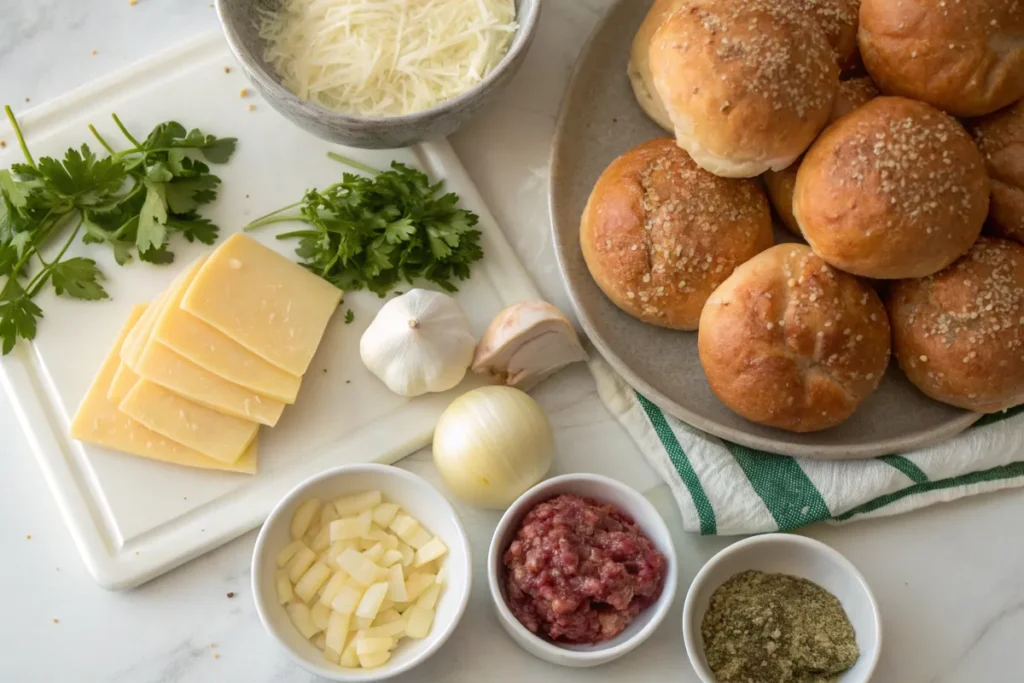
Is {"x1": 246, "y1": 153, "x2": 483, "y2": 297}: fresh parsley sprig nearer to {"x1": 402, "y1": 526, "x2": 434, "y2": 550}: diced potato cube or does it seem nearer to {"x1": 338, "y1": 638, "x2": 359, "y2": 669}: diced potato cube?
{"x1": 402, "y1": 526, "x2": 434, "y2": 550}: diced potato cube

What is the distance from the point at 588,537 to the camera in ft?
5.48

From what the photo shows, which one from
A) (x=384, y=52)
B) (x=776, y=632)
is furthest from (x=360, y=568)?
(x=384, y=52)

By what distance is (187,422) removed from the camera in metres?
1.79

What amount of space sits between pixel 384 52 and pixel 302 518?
949mm

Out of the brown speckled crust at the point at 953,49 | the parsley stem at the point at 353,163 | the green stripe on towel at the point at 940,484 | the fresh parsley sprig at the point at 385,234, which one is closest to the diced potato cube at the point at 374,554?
the fresh parsley sprig at the point at 385,234

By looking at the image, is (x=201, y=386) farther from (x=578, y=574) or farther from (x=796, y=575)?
(x=796, y=575)

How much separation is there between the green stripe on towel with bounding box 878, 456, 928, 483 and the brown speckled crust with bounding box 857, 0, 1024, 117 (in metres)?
0.68

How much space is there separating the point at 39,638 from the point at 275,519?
535 millimetres

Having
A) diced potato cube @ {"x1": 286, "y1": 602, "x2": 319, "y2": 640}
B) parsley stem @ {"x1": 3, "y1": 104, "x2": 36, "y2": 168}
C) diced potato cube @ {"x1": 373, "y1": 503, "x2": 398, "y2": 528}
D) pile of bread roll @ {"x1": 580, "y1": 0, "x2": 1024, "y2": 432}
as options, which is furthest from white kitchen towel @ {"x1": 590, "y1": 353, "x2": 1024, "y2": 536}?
parsley stem @ {"x1": 3, "y1": 104, "x2": 36, "y2": 168}

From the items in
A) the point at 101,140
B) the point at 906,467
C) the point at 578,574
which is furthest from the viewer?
the point at 101,140

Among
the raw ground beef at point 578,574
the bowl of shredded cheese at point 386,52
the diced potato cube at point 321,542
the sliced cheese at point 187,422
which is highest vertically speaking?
the bowl of shredded cheese at point 386,52

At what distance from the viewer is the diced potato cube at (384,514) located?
1.76m

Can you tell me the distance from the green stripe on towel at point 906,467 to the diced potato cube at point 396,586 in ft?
3.15

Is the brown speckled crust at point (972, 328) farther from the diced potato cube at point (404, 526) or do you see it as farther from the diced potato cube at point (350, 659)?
the diced potato cube at point (350, 659)
